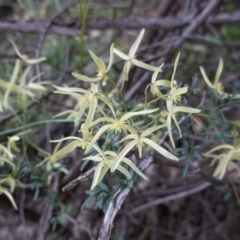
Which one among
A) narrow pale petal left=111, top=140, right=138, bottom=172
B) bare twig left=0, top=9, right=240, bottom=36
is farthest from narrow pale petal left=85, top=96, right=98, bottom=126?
bare twig left=0, top=9, right=240, bottom=36

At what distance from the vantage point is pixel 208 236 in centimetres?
135

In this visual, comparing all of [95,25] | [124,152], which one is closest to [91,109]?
[124,152]

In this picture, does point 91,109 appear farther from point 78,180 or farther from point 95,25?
point 95,25

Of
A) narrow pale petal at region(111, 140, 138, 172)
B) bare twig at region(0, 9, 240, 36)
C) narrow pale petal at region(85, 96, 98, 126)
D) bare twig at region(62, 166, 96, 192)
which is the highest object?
bare twig at region(0, 9, 240, 36)

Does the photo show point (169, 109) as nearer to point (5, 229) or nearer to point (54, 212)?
point (54, 212)

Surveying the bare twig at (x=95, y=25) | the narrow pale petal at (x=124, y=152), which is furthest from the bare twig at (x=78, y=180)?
the bare twig at (x=95, y=25)

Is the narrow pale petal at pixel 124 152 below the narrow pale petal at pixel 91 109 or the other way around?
below

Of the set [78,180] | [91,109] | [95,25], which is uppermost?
[95,25]

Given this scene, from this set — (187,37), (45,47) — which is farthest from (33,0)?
(187,37)

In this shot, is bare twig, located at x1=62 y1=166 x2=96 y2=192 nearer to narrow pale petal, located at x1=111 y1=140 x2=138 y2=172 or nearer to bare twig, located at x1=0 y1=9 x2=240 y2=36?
narrow pale petal, located at x1=111 y1=140 x2=138 y2=172

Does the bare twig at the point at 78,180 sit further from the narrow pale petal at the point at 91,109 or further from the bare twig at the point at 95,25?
the bare twig at the point at 95,25

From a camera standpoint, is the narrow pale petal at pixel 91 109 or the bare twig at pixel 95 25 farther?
the bare twig at pixel 95 25

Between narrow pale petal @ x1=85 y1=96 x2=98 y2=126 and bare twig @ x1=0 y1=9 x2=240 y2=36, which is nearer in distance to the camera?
narrow pale petal @ x1=85 y1=96 x2=98 y2=126

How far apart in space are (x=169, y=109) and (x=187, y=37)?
24.2 inches
